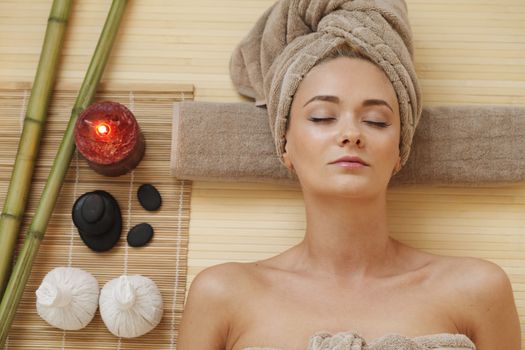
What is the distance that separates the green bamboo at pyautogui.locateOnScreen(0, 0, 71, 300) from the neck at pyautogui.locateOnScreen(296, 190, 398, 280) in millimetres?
878

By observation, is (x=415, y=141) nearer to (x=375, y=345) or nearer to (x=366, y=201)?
(x=366, y=201)

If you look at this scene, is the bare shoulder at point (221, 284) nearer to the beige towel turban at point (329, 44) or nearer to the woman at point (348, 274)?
the woman at point (348, 274)

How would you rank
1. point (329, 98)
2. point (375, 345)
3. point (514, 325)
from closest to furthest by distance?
point (375, 345), point (329, 98), point (514, 325)

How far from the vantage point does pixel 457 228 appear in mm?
1980

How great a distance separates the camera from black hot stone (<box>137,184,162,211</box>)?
1.96m

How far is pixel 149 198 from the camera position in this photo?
196 cm

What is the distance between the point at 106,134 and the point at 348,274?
0.80 m

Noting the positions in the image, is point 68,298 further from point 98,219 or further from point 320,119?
point 320,119

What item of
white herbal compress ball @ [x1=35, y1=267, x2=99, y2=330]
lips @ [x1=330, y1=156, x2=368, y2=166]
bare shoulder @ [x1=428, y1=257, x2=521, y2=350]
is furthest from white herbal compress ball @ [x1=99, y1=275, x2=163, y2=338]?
bare shoulder @ [x1=428, y1=257, x2=521, y2=350]

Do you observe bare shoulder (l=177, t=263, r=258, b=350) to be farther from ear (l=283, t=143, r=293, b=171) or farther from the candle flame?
the candle flame

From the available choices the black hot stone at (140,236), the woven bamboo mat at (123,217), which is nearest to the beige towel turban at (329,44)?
the woven bamboo mat at (123,217)

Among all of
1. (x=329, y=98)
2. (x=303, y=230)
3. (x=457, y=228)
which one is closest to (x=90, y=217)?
(x=303, y=230)

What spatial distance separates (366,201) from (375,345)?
378mm

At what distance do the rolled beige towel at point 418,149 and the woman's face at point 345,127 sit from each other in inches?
10.2
